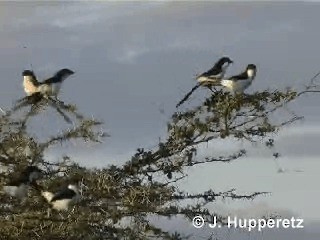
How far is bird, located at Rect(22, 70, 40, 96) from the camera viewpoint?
1057 cm

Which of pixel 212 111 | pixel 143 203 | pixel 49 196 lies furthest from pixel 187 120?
pixel 49 196

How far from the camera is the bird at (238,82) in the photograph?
9.80m

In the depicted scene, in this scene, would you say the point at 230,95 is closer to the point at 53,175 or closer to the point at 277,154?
the point at 277,154

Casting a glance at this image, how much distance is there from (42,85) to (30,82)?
135 millimetres

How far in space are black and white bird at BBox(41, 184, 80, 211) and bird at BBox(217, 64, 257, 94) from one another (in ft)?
6.04

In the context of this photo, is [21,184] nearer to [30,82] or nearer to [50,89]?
[50,89]

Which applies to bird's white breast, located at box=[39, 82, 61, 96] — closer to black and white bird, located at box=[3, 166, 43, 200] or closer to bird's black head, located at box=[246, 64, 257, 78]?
black and white bird, located at box=[3, 166, 43, 200]

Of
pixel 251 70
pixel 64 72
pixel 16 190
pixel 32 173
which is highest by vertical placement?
pixel 64 72

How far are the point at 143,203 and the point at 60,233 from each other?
0.98 meters

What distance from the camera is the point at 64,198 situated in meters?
9.38

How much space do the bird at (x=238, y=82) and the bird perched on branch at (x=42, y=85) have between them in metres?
1.81

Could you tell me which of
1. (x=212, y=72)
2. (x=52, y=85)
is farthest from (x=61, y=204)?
(x=212, y=72)

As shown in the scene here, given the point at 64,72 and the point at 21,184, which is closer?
the point at 21,184

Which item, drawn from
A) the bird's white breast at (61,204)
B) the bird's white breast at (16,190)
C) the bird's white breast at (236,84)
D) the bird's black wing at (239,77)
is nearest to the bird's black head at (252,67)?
the bird's black wing at (239,77)
